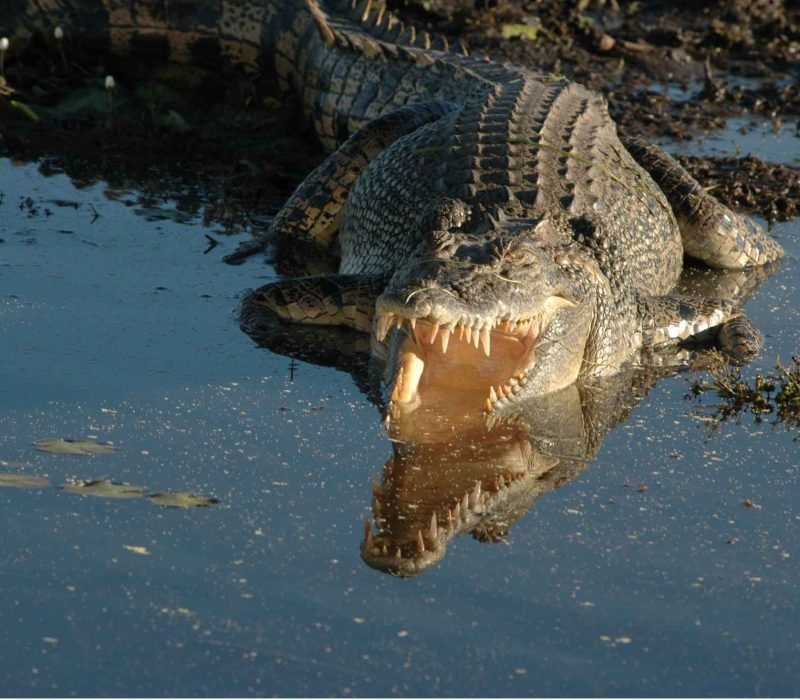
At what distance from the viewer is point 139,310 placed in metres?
6.05

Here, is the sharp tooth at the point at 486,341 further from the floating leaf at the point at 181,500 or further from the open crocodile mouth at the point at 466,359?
the floating leaf at the point at 181,500

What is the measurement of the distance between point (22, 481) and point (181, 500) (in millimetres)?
492

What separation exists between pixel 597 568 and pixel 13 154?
495cm

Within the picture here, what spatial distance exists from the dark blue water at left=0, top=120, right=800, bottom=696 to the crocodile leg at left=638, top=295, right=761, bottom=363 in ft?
1.26

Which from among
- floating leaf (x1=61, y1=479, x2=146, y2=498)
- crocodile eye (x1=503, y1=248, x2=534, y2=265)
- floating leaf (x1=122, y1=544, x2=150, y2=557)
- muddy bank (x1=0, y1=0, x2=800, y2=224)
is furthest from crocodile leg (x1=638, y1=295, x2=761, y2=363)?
floating leaf (x1=122, y1=544, x2=150, y2=557)

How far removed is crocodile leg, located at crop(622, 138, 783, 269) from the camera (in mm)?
7078

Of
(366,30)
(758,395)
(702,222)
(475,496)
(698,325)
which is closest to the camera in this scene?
(475,496)

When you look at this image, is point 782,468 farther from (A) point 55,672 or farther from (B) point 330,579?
(A) point 55,672

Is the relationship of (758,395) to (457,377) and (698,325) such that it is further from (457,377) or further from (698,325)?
(457,377)

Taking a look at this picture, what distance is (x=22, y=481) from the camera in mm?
4418

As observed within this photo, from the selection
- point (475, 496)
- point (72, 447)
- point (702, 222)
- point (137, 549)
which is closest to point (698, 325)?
point (702, 222)

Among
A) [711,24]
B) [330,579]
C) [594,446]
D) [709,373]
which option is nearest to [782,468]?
[594,446]

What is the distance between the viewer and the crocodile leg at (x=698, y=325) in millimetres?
6094

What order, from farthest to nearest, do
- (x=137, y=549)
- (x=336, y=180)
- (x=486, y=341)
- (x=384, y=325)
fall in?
1. (x=336, y=180)
2. (x=486, y=341)
3. (x=384, y=325)
4. (x=137, y=549)
